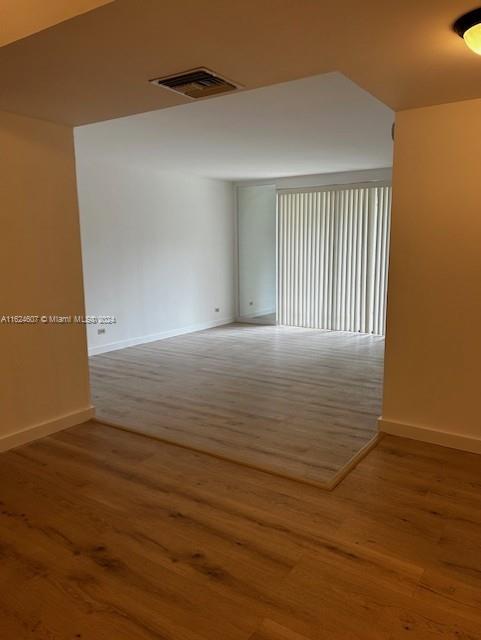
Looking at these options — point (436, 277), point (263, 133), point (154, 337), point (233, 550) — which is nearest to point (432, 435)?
point (436, 277)

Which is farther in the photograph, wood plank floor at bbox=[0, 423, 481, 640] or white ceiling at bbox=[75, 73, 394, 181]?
white ceiling at bbox=[75, 73, 394, 181]

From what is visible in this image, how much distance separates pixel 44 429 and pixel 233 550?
1.93 m

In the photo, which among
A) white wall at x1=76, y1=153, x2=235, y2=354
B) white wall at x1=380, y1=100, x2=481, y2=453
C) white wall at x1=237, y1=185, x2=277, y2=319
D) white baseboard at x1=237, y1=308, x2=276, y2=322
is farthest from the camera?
white baseboard at x1=237, y1=308, x2=276, y2=322

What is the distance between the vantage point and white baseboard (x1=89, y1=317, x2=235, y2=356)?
6.38 m

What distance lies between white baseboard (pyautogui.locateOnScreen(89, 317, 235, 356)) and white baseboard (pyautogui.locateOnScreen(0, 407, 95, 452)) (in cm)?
260

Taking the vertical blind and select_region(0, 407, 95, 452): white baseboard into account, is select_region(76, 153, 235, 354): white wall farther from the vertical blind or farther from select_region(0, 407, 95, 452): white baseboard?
select_region(0, 407, 95, 452): white baseboard

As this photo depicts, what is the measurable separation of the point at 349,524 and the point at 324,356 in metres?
3.73

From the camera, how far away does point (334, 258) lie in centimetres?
768

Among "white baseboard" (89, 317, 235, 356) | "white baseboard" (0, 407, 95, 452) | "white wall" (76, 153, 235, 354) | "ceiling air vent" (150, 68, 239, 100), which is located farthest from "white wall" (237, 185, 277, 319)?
"ceiling air vent" (150, 68, 239, 100)

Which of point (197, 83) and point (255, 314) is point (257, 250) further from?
point (197, 83)

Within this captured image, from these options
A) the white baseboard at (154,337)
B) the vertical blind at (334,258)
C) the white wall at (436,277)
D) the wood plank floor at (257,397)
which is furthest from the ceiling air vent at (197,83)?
the vertical blind at (334,258)

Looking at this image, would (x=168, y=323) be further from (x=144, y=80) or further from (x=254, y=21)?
(x=254, y=21)

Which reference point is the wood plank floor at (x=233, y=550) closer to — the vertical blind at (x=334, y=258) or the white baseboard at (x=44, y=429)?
the white baseboard at (x=44, y=429)

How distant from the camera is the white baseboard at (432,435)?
10.2ft
